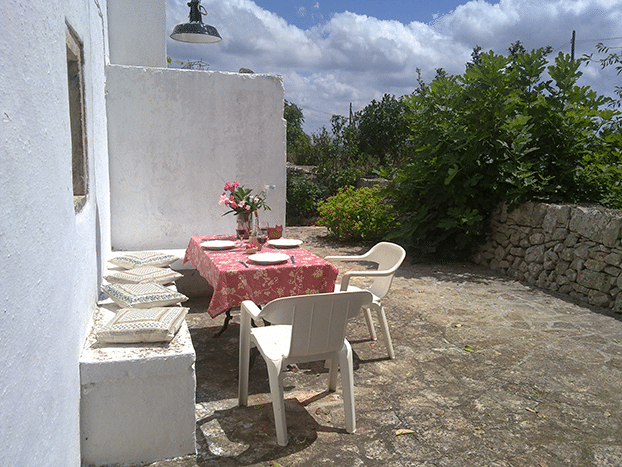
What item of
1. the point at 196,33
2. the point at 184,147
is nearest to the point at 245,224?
the point at 184,147

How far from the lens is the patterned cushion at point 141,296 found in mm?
3115

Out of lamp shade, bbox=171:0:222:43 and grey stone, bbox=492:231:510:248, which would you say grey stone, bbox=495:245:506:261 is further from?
lamp shade, bbox=171:0:222:43

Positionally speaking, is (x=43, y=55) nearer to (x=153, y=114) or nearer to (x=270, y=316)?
(x=270, y=316)

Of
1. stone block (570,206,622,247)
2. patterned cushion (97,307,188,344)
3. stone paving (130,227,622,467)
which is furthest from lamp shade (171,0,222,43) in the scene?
stone block (570,206,622,247)

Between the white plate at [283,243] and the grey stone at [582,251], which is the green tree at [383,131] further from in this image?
the white plate at [283,243]

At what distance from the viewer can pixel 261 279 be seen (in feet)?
A: 11.1

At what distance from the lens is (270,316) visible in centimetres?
263

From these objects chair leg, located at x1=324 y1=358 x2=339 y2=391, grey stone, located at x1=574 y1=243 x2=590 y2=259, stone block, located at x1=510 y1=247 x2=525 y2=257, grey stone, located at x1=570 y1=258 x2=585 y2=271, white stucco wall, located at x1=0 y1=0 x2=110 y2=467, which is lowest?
chair leg, located at x1=324 y1=358 x2=339 y2=391

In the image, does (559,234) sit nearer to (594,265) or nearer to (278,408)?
→ (594,265)

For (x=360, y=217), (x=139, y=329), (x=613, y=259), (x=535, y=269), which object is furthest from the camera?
(x=360, y=217)

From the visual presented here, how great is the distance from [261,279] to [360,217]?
545 cm

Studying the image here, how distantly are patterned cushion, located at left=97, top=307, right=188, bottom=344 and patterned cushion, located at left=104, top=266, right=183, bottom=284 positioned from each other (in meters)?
0.90

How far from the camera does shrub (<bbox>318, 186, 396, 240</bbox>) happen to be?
28.1 ft

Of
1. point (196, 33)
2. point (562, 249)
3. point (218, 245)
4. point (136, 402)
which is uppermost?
point (196, 33)
